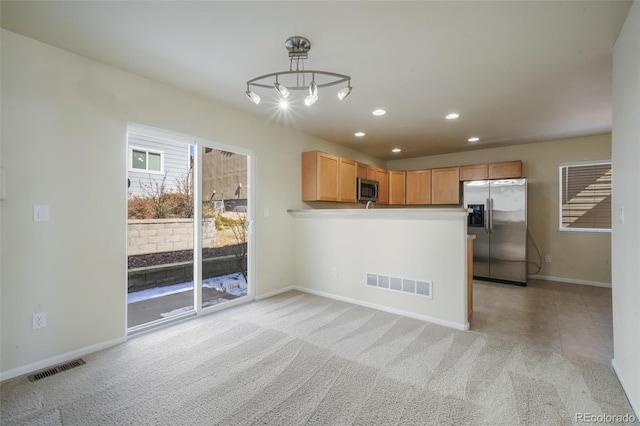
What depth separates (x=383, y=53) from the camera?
7.67 ft

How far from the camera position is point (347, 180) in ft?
16.8

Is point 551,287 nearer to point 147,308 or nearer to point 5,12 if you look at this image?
point 147,308

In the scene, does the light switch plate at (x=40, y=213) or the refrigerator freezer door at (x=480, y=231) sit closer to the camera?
the light switch plate at (x=40, y=213)

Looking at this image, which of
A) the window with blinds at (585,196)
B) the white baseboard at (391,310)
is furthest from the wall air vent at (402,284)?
the window with blinds at (585,196)

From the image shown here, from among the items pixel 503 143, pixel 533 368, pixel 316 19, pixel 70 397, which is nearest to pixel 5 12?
pixel 316 19

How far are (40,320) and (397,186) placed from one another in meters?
5.84

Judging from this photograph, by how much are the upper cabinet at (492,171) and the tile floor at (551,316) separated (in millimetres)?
1953

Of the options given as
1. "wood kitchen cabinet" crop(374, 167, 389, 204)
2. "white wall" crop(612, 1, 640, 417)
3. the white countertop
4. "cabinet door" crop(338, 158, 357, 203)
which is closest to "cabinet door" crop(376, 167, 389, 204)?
"wood kitchen cabinet" crop(374, 167, 389, 204)

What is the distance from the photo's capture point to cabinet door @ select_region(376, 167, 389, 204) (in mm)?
6027

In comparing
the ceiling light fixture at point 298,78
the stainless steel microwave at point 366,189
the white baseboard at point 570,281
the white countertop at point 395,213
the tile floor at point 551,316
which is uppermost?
the ceiling light fixture at point 298,78

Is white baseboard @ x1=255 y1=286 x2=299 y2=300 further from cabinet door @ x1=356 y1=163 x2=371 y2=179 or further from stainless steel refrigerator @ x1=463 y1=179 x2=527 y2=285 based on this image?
stainless steel refrigerator @ x1=463 y1=179 x2=527 y2=285

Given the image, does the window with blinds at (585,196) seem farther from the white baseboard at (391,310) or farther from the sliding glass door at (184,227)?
the sliding glass door at (184,227)

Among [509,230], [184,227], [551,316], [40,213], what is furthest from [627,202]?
[184,227]

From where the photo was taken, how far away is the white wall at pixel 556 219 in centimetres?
471
